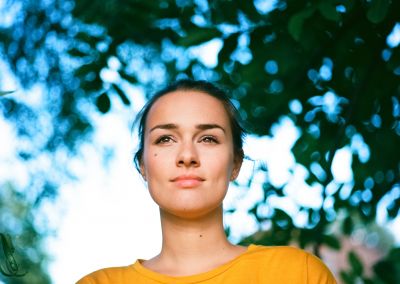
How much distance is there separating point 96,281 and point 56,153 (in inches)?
201

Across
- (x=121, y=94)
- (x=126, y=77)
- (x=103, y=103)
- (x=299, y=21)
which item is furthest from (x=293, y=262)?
(x=126, y=77)

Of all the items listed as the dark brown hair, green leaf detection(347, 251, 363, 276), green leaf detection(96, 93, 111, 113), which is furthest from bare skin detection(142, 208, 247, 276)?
green leaf detection(347, 251, 363, 276)

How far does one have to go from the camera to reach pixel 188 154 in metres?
1.96

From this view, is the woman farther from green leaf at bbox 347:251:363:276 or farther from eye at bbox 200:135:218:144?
green leaf at bbox 347:251:363:276

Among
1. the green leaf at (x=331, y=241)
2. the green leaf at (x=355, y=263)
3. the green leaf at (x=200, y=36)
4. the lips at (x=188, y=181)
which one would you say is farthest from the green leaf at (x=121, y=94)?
the lips at (x=188, y=181)

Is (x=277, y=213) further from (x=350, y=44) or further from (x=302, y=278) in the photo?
(x=302, y=278)

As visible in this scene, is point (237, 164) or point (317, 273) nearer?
point (317, 273)

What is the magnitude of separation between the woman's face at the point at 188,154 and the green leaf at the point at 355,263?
2.62 m

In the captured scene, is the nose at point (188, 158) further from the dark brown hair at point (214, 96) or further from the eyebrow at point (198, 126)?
the dark brown hair at point (214, 96)

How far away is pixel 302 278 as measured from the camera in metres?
1.94

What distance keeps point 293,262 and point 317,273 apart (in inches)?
2.4

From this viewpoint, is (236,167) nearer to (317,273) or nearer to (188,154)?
(188,154)

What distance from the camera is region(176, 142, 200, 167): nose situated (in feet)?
6.43

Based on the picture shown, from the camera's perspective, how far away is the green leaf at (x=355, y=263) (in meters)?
4.55
